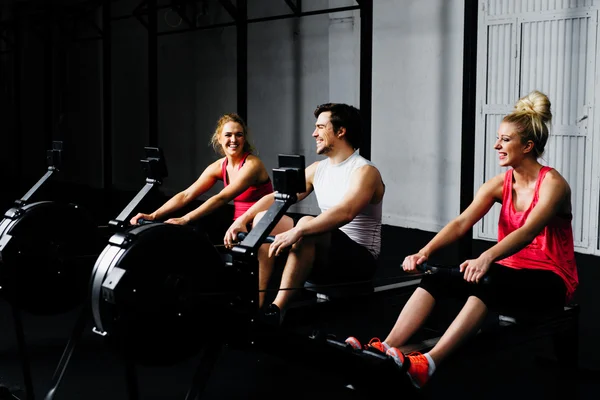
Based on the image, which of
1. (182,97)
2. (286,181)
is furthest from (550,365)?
(182,97)

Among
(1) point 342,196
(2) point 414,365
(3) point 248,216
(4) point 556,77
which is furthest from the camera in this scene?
(4) point 556,77

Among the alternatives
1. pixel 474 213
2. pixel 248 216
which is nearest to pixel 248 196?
pixel 248 216

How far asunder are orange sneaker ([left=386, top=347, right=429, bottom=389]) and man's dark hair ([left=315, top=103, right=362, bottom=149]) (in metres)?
1.13

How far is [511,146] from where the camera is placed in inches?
129

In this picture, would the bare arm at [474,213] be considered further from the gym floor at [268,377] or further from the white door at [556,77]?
the white door at [556,77]

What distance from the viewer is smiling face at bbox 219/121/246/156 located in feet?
14.1

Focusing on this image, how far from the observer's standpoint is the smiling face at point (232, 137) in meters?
4.31

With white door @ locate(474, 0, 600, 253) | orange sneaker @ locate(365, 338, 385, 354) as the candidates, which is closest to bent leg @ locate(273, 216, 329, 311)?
orange sneaker @ locate(365, 338, 385, 354)

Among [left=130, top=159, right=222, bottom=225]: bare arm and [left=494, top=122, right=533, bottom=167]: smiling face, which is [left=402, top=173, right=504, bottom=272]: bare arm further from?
[left=130, top=159, right=222, bottom=225]: bare arm

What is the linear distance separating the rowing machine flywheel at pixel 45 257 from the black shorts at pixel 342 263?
0.98 metres

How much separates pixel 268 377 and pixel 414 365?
83 cm

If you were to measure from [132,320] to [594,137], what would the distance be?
4.63 metres

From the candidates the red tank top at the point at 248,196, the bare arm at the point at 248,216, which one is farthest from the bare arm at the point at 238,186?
the bare arm at the point at 248,216

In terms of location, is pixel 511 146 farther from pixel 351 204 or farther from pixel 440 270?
pixel 351 204
